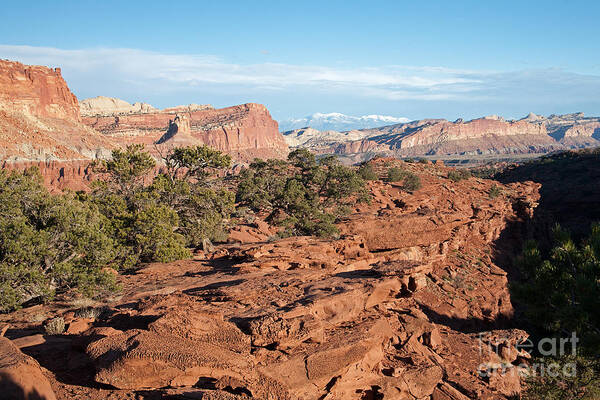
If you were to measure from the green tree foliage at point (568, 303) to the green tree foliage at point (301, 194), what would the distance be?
1170 cm

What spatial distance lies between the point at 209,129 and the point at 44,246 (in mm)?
152085

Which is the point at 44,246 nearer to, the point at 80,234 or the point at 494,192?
the point at 80,234

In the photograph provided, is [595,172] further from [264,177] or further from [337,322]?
[337,322]

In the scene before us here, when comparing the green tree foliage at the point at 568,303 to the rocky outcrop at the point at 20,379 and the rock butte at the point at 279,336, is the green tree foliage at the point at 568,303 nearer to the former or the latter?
the rock butte at the point at 279,336

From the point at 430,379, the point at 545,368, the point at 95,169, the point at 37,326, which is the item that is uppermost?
the point at 95,169

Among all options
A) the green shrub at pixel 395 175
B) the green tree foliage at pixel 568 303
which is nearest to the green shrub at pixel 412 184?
the green shrub at pixel 395 175

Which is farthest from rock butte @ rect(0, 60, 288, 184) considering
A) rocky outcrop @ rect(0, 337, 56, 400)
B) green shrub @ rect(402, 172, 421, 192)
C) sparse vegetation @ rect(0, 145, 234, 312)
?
rocky outcrop @ rect(0, 337, 56, 400)

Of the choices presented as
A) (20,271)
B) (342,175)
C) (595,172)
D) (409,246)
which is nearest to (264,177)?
(342,175)

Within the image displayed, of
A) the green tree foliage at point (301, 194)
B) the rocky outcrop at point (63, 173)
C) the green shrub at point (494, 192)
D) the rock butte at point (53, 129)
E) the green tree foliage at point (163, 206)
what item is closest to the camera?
the green tree foliage at point (163, 206)

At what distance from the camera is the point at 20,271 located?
1184 cm

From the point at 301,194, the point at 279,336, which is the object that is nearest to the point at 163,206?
the point at 301,194

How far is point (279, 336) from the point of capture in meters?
7.33

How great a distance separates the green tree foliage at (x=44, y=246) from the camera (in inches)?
471

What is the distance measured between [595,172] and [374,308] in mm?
66604
